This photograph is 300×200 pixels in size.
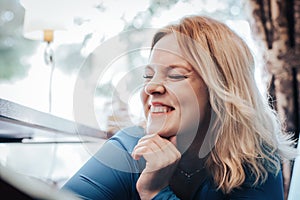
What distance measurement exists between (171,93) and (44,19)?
458 millimetres

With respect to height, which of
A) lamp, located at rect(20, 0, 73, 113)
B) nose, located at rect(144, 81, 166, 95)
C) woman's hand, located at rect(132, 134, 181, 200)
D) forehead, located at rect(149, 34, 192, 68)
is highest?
lamp, located at rect(20, 0, 73, 113)

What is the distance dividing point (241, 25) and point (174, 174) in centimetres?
54

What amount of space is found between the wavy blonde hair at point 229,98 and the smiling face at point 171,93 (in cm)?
3

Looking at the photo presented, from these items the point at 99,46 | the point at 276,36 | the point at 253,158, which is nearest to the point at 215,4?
the point at 276,36

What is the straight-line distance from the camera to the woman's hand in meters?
1.22

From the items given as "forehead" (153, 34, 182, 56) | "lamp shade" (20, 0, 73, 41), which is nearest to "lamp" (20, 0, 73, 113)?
"lamp shade" (20, 0, 73, 41)

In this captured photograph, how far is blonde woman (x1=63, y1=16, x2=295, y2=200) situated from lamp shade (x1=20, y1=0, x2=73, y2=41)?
0.98ft

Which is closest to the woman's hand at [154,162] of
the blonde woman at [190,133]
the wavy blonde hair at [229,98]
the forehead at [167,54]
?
the blonde woman at [190,133]

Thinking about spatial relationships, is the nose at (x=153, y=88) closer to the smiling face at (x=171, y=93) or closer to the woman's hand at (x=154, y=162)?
the smiling face at (x=171, y=93)

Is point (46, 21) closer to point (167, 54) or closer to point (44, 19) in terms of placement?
point (44, 19)

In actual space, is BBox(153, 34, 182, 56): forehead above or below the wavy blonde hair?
above

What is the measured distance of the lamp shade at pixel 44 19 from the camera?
49.4 inches

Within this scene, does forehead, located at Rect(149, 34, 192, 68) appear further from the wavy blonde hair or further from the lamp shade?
the lamp shade

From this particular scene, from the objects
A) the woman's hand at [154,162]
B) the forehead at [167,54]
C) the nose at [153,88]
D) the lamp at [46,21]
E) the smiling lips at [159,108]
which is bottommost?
the woman's hand at [154,162]
